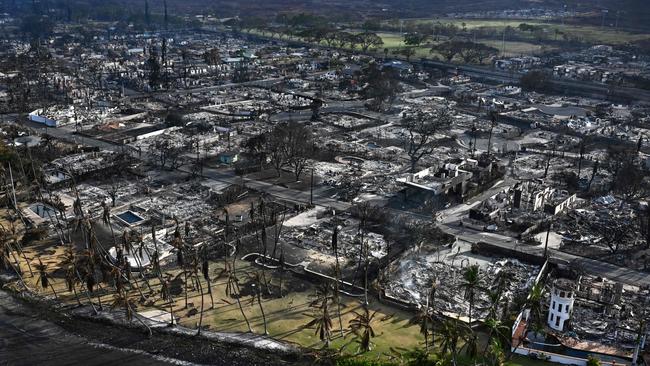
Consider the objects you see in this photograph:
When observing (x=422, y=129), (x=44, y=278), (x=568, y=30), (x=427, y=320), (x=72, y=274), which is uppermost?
(x=568, y=30)

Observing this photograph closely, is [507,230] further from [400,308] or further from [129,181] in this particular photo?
[129,181]

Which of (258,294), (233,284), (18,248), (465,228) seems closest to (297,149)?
(465,228)

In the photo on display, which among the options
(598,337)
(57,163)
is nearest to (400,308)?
(598,337)

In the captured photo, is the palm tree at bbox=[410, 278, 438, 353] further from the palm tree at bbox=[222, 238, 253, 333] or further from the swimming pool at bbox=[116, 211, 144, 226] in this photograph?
the swimming pool at bbox=[116, 211, 144, 226]

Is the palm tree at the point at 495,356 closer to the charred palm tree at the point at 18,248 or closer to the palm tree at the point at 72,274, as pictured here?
the palm tree at the point at 72,274

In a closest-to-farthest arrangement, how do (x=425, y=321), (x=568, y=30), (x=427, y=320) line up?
(x=425, y=321) < (x=427, y=320) < (x=568, y=30)

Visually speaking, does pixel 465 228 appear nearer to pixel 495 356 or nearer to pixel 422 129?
pixel 495 356
